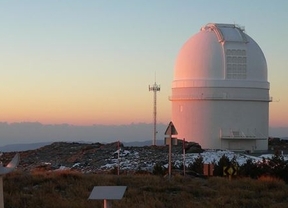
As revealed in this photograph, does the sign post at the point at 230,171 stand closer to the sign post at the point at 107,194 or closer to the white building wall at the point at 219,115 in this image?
the sign post at the point at 107,194

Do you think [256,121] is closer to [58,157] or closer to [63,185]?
[58,157]

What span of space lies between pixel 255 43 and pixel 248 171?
21175 millimetres

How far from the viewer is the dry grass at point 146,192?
1150 centimetres

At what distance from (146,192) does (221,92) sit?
24.2 m

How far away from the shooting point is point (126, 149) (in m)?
30.8

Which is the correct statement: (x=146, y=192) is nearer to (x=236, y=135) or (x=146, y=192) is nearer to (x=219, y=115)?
(x=219, y=115)

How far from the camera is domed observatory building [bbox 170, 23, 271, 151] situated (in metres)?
36.7

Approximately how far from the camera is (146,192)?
13.1 metres

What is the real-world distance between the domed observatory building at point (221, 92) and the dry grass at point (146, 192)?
21.1 m

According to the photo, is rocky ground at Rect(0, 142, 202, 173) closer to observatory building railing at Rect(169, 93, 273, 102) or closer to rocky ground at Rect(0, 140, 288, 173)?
rocky ground at Rect(0, 140, 288, 173)

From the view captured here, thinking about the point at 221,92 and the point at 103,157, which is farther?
A: the point at 221,92

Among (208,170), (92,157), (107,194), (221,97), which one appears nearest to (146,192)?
(107,194)

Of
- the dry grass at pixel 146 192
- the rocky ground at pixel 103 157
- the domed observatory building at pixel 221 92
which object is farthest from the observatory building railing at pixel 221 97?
the dry grass at pixel 146 192

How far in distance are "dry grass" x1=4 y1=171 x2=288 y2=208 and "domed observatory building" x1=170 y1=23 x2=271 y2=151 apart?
69.3ft
